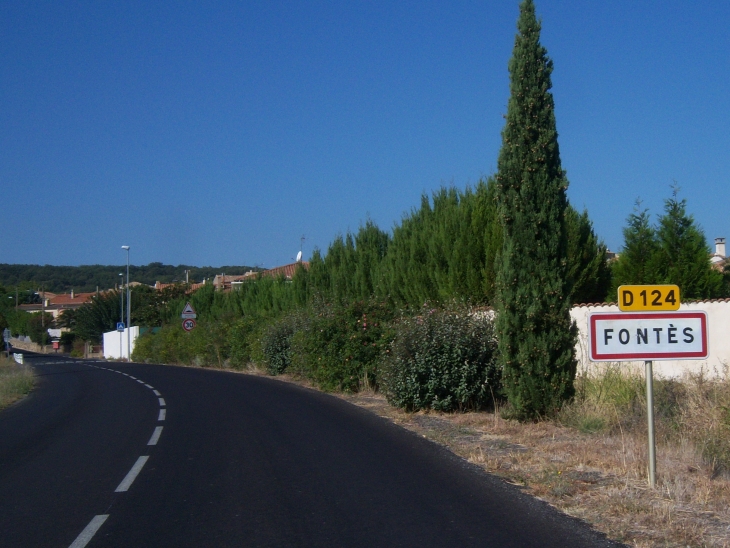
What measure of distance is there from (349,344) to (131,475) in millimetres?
10666

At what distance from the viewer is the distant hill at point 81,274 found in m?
150

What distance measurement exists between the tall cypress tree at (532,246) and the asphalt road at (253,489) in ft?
7.45

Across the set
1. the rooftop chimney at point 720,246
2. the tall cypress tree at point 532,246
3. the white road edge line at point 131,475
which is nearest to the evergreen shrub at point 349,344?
the tall cypress tree at point 532,246

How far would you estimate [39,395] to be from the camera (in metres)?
21.7

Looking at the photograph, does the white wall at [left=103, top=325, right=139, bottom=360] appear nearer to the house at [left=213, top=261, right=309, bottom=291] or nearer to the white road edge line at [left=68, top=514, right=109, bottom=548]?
the house at [left=213, top=261, right=309, bottom=291]

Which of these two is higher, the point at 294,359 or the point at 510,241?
the point at 510,241

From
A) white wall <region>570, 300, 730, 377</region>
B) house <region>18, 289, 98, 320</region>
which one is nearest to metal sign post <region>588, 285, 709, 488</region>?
white wall <region>570, 300, 730, 377</region>

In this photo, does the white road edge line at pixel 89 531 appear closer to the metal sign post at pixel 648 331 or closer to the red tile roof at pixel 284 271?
the metal sign post at pixel 648 331

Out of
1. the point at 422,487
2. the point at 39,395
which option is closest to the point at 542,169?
the point at 422,487

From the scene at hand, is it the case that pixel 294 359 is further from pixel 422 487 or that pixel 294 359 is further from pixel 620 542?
pixel 620 542

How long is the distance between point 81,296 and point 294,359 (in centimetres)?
12314

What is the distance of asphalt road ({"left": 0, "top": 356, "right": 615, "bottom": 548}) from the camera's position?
598 cm

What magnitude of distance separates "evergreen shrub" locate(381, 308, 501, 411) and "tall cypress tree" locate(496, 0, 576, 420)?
1.74 meters

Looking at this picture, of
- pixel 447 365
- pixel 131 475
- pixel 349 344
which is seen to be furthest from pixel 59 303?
pixel 131 475
